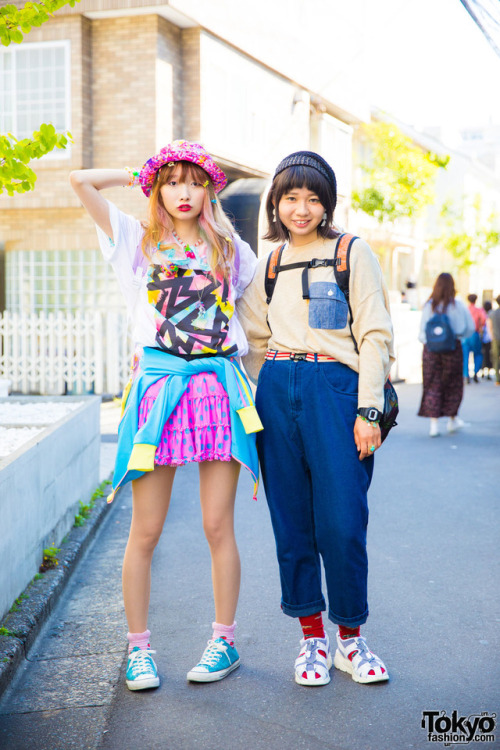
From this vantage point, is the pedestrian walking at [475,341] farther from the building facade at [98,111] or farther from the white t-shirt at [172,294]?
the white t-shirt at [172,294]

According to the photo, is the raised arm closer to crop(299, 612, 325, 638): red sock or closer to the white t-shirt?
the white t-shirt

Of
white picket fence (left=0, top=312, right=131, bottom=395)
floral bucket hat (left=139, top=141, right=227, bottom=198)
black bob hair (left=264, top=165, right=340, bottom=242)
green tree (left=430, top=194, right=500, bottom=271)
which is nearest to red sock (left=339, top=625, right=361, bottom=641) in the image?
black bob hair (left=264, top=165, right=340, bottom=242)

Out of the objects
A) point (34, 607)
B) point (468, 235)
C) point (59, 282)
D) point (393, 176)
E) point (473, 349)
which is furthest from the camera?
point (468, 235)

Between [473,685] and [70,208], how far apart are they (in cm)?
1303

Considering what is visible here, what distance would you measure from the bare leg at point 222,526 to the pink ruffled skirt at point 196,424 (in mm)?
82

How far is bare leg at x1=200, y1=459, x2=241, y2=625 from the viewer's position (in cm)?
318

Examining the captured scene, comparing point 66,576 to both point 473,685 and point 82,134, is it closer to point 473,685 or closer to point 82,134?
point 473,685

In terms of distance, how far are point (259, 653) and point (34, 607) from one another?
3.51 ft

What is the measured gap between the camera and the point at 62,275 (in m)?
15.6

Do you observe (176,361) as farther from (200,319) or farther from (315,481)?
(315,481)

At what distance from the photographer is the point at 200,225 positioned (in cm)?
323

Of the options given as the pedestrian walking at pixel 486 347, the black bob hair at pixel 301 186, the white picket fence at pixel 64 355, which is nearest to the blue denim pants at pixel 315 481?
the black bob hair at pixel 301 186

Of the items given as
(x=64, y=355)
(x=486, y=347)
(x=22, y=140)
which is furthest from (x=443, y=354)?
(x=486, y=347)

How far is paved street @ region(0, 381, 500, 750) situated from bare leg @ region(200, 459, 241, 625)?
1.04ft
